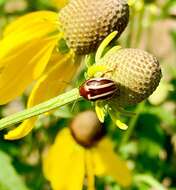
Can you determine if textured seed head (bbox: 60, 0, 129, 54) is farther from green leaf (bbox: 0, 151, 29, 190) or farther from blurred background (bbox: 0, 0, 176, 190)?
blurred background (bbox: 0, 0, 176, 190)

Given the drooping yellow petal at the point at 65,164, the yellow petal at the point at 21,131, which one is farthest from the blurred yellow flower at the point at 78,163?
the yellow petal at the point at 21,131

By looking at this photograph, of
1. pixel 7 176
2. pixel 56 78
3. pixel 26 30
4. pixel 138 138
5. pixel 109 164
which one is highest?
pixel 26 30

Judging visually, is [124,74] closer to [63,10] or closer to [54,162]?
[63,10]

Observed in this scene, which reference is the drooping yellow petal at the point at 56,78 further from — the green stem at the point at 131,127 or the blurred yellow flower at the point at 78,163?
the green stem at the point at 131,127

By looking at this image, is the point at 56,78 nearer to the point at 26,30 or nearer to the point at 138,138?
the point at 26,30

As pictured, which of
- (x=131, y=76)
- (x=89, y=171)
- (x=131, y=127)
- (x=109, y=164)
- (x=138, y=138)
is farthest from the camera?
(x=138, y=138)

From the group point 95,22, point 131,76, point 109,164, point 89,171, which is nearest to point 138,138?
point 109,164

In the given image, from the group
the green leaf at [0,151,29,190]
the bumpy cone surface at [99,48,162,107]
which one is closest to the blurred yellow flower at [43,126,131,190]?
the green leaf at [0,151,29,190]
